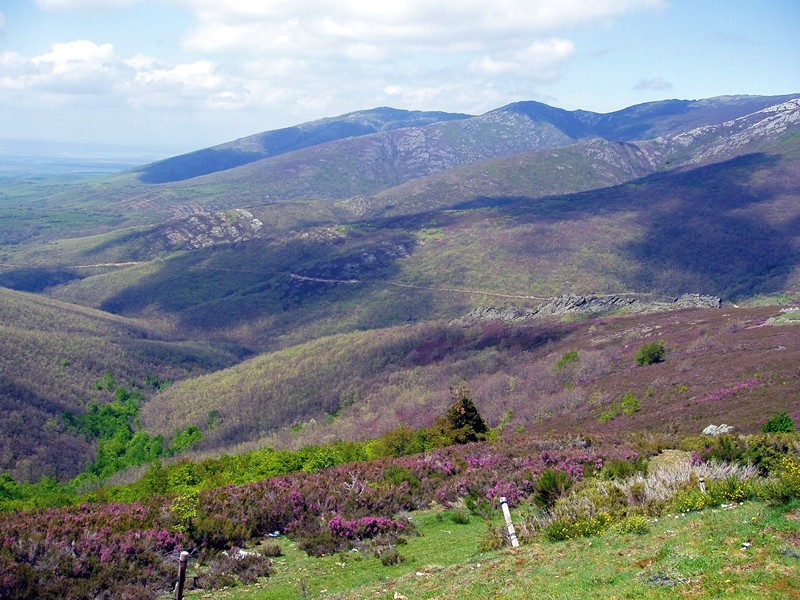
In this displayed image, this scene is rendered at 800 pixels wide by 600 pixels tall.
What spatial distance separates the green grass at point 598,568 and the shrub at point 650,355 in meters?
44.1

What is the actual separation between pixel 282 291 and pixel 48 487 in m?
114

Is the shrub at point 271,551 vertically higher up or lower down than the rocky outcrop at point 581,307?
higher up

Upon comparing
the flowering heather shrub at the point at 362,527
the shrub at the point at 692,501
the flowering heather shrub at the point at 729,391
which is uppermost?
the shrub at the point at 692,501

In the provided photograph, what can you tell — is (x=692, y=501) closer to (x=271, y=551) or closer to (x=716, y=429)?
(x=271, y=551)

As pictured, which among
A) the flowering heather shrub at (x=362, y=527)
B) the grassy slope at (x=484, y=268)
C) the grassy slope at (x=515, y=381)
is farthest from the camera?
the grassy slope at (x=484, y=268)

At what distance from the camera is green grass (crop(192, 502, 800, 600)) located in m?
10.9

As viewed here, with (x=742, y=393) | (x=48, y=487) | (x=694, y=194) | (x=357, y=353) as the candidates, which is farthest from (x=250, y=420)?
(x=694, y=194)

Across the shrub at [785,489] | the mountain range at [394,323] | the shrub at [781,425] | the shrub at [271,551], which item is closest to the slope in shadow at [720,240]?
the mountain range at [394,323]

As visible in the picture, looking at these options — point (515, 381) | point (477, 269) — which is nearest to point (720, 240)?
point (477, 269)

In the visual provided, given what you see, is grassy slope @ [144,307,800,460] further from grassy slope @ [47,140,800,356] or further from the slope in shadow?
the slope in shadow

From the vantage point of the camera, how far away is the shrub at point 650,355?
57500 mm

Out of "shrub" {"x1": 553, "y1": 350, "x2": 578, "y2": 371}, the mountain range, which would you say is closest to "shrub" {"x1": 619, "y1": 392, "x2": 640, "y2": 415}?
the mountain range

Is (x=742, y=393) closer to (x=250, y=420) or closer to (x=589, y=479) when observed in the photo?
(x=589, y=479)

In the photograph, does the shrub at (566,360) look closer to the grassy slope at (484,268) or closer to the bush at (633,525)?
the bush at (633,525)
